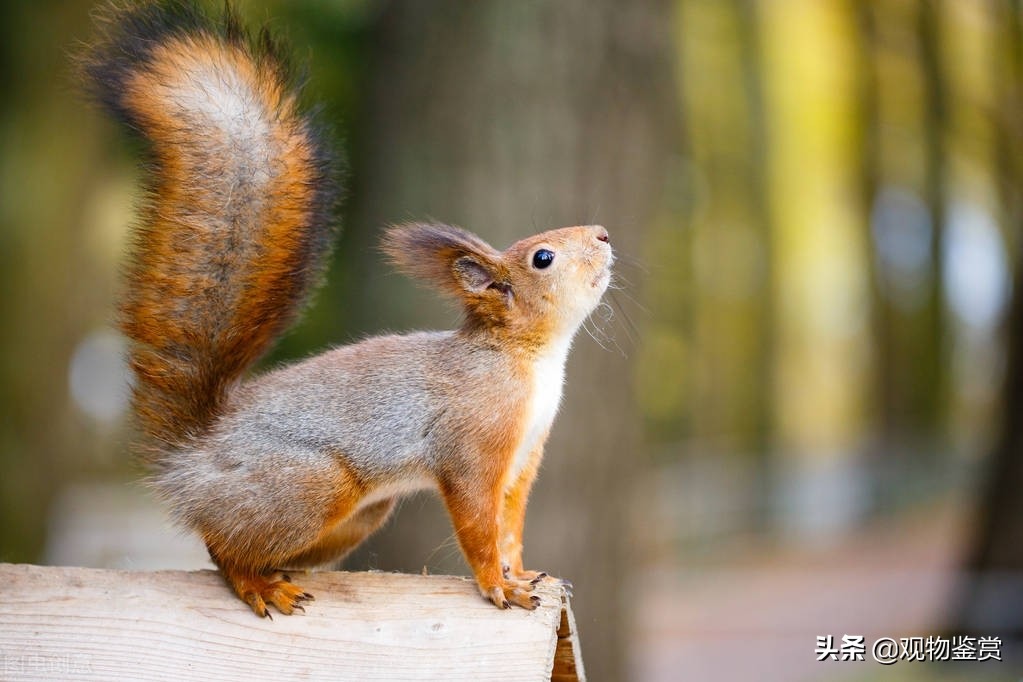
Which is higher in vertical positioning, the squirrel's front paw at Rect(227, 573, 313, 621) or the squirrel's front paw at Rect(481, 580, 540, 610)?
the squirrel's front paw at Rect(481, 580, 540, 610)

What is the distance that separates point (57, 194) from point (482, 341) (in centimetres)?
593

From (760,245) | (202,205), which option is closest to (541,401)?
(202,205)

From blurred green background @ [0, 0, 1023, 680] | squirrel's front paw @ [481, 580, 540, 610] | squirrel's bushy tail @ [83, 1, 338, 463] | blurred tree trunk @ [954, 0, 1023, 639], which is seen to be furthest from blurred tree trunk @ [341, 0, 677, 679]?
blurred tree trunk @ [954, 0, 1023, 639]

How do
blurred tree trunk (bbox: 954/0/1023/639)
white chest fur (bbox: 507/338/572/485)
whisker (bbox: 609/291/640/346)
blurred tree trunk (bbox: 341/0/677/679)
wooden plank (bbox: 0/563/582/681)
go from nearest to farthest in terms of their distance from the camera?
1. wooden plank (bbox: 0/563/582/681)
2. white chest fur (bbox: 507/338/572/485)
3. whisker (bbox: 609/291/640/346)
4. blurred tree trunk (bbox: 341/0/677/679)
5. blurred tree trunk (bbox: 954/0/1023/639)

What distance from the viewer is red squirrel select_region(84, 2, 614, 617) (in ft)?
6.97

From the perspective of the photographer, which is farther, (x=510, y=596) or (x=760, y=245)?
(x=760, y=245)

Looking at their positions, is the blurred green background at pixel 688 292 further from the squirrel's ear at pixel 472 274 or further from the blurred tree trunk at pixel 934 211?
the squirrel's ear at pixel 472 274

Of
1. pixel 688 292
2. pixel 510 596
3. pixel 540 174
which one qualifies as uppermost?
pixel 688 292

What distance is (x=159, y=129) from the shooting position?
2.20 metres

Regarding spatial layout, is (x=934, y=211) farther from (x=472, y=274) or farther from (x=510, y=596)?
(x=510, y=596)

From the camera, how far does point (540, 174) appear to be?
420 cm

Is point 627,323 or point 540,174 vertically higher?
point 540,174

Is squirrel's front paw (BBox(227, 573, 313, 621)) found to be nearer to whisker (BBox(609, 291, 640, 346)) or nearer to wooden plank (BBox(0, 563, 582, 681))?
wooden plank (BBox(0, 563, 582, 681))

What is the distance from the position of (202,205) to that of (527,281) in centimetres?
61
